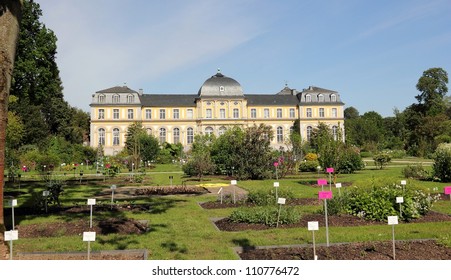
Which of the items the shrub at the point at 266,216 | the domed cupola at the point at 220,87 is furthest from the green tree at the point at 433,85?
the shrub at the point at 266,216

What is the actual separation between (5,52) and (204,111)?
5106cm

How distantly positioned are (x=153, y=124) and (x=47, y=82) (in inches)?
1264

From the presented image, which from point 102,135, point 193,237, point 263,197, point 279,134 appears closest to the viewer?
point 193,237

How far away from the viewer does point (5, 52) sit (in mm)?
5336

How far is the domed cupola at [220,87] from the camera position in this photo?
2213 inches

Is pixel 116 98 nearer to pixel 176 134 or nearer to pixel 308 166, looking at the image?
pixel 176 134

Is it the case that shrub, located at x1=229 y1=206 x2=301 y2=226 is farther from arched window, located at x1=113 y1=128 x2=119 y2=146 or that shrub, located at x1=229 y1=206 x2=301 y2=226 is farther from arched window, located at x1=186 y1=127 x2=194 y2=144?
arched window, located at x1=113 y1=128 x2=119 y2=146

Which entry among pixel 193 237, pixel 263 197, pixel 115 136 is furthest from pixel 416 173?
pixel 115 136

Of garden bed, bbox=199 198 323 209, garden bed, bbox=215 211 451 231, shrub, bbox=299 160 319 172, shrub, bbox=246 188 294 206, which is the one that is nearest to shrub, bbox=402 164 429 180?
shrub, bbox=299 160 319 172

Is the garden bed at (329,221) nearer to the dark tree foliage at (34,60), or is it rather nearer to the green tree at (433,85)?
the dark tree foliage at (34,60)

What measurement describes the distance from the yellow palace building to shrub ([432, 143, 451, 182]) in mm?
37585

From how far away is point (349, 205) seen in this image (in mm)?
8758

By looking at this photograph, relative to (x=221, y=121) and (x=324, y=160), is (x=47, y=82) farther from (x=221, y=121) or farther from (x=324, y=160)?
(x=221, y=121)

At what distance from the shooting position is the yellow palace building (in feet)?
182
